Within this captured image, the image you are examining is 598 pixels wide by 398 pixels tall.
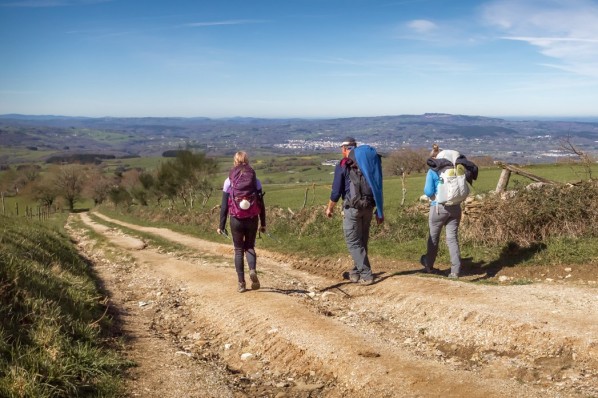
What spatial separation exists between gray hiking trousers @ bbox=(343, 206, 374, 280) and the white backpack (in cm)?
132

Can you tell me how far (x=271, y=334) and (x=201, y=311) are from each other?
1989mm

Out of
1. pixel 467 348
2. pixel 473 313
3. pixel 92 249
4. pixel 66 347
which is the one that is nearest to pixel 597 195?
pixel 473 313

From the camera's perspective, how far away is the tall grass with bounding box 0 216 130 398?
160 inches

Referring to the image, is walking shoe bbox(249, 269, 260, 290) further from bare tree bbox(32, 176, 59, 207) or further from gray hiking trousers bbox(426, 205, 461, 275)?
bare tree bbox(32, 176, 59, 207)

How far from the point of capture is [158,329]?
276 inches

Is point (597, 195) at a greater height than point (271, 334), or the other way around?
point (597, 195)

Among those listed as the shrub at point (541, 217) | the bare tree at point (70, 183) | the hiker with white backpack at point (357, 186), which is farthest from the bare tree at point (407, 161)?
the bare tree at point (70, 183)

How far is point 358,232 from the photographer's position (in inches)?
340

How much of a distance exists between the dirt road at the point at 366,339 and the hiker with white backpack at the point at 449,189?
0.93 meters

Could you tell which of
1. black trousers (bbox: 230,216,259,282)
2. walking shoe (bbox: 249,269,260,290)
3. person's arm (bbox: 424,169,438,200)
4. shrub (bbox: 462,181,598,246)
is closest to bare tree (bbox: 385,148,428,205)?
shrub (bbox: 462,181,598,246)

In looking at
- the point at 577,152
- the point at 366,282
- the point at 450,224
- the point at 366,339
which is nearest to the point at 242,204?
the point at 366,282

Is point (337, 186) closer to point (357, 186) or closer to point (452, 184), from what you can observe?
point (357, 186)

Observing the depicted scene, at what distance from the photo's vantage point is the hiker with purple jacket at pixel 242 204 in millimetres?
7793

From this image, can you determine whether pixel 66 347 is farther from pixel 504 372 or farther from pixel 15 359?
pixel 504 372
